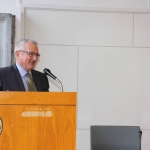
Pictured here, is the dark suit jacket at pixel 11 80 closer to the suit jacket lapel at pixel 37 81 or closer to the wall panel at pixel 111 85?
the suit jacket lapel at pixel 37 81

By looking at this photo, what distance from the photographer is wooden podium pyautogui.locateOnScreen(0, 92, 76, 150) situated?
1.75 metres

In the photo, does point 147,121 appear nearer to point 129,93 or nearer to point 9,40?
point 129,93

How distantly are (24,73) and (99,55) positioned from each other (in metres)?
1.61

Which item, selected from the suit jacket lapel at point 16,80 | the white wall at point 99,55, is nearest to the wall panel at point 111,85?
the white wall at point 99,55

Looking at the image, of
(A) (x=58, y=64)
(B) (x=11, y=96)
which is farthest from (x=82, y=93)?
(B) (x=11, y=96)

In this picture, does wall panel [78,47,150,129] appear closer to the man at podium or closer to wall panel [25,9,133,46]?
wall panel [25,9,133,46]

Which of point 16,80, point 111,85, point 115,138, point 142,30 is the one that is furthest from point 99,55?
point 16,80

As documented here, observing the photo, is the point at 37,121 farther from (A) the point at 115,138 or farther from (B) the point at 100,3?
(B) the point at 100,3

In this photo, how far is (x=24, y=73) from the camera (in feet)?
8.58

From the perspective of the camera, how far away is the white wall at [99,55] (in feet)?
13.0

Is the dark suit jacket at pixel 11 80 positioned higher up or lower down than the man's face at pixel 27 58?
lower down

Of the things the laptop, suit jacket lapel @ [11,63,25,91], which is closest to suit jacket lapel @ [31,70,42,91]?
suit jacket lapel @ [11,63,25,91]

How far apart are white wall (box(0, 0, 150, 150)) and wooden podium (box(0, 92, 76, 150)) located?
221 cm

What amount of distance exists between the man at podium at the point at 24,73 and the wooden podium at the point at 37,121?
661mm
